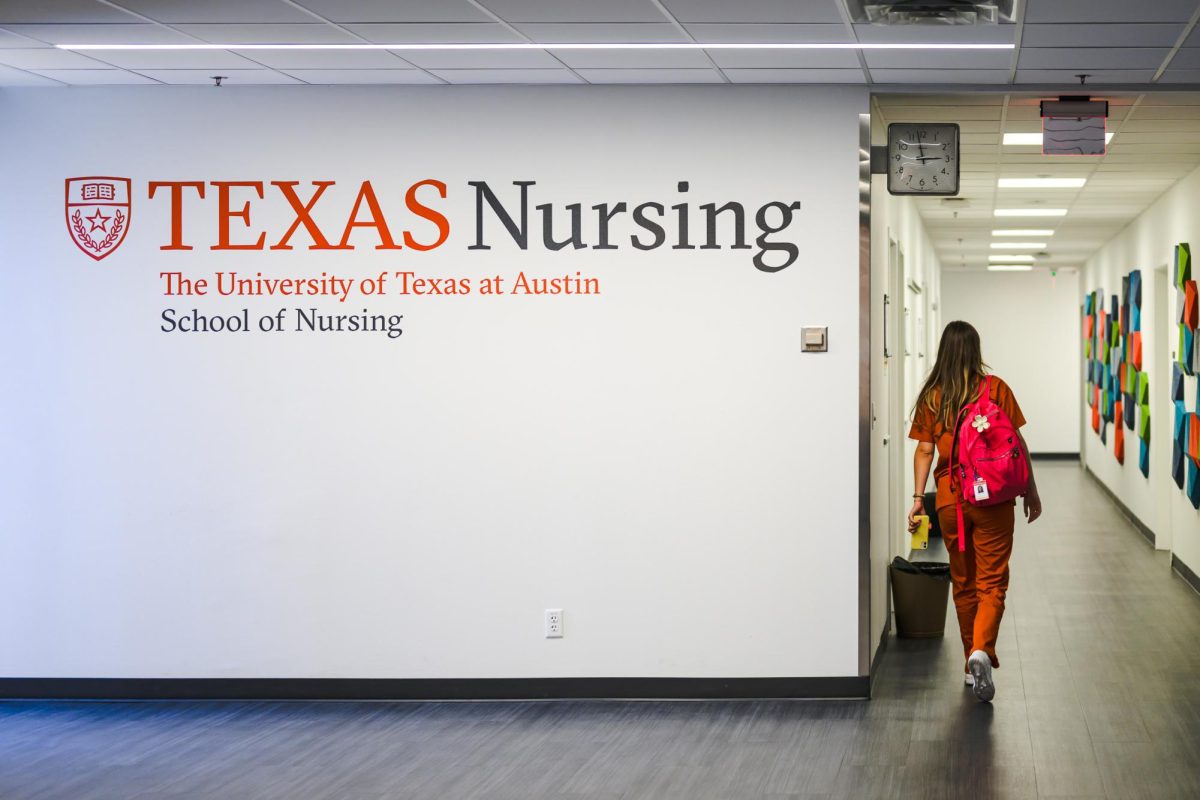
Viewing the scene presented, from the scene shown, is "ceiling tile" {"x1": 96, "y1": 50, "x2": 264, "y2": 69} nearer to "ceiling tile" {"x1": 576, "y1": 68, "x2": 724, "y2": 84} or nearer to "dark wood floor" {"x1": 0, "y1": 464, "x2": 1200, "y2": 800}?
"ceiling tile" {"x1": 576, "y1": 68, "x2": 724, "y2": 84}

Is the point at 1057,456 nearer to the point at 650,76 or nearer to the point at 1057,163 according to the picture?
the point at 1057,163

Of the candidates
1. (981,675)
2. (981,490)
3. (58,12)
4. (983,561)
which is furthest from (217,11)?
(981,675)

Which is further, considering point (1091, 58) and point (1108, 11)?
point (1091, 58)

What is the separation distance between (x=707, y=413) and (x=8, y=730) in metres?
3.06

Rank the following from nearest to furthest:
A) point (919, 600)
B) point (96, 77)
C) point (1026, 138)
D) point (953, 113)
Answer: point (96, 77), point (953, 113), point (919, 600), point (1026, 138)

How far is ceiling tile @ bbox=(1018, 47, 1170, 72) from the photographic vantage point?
4879 millimetres

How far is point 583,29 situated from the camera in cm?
464

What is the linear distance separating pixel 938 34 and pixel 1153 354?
6329mm

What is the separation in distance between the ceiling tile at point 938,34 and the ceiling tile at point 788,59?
25 cm

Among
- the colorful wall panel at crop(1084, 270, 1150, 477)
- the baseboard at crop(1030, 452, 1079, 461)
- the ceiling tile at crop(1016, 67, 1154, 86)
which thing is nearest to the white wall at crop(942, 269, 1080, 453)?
the baseboard at crop(1030, 452, 1079, 461)

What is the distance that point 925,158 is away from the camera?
5.66 meters

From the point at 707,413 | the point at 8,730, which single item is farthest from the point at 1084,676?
the point at 8,730

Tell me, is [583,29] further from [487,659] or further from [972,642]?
[972,642]

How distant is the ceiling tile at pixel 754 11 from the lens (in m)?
4.27
